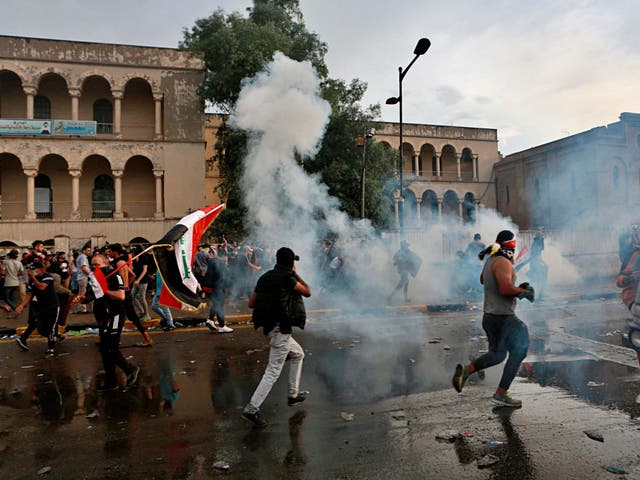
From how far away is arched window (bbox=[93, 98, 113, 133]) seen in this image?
85.6 feet

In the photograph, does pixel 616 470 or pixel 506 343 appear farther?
pixel 506 343

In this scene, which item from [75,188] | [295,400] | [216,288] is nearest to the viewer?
[295,400]

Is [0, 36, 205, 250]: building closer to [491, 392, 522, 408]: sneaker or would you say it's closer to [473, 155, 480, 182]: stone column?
[473, 155, 480, 182]: stone column

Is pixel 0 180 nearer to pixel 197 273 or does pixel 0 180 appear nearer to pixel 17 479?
pixel 197 273

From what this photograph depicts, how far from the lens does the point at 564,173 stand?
26.2 m

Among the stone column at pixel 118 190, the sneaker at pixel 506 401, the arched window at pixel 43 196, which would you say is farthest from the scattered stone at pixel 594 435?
the arched window at pixel 43 196

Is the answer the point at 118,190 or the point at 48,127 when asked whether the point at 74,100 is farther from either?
the point at 118,190

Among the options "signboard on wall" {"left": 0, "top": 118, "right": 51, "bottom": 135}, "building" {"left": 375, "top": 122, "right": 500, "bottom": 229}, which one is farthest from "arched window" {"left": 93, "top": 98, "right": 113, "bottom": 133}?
"building" {"left": 375, "top": 122, "right": 500, "bottom": 229}

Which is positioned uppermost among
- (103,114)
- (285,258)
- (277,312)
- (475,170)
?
(103,114)

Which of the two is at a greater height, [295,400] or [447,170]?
[447,170]

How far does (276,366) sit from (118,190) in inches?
926

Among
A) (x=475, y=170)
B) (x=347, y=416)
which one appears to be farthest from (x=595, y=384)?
(x=475, y=170)

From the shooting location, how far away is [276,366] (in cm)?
448

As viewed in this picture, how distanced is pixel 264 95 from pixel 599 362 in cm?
1191
